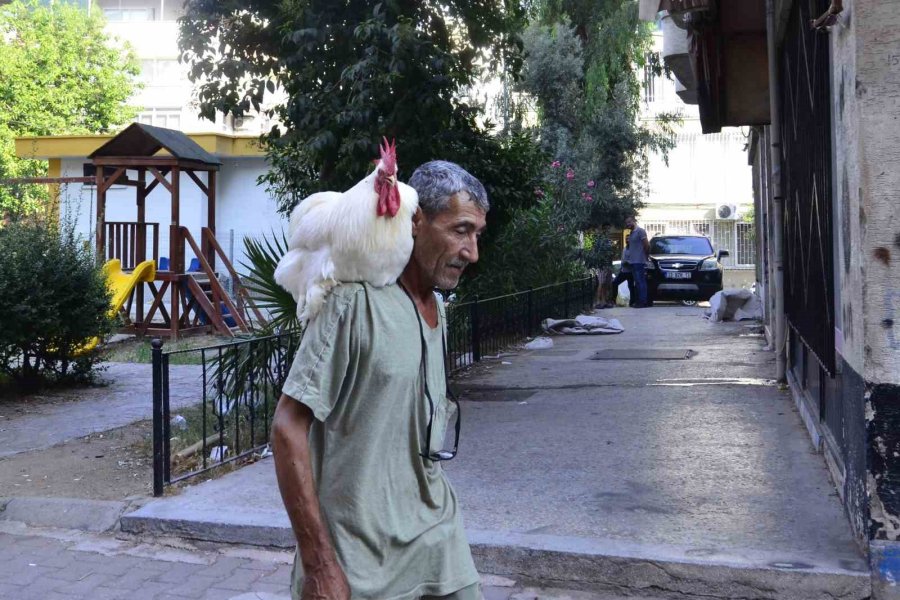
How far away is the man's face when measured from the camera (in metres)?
2.58

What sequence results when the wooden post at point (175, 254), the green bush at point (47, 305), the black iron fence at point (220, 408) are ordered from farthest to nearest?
the wooden post at point (175, 254) < the green bush at point (47, 305) < the black iron fence at point (220, 408)

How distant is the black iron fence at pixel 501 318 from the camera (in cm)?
1178

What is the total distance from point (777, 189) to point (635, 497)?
4975mm

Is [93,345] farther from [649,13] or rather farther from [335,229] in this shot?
[335,229]

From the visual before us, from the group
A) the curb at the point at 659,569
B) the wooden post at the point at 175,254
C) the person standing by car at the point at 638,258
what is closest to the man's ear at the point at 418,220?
the curb at the point at 659,569

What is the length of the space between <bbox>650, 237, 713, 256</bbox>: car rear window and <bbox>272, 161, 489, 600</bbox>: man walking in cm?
2059

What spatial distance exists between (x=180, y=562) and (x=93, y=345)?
6549 mm

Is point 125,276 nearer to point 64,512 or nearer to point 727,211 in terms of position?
point 64,512

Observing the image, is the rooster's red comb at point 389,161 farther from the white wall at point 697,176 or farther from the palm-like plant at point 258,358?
the white wall at point 697,176

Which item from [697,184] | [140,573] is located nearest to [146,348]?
[140,573]

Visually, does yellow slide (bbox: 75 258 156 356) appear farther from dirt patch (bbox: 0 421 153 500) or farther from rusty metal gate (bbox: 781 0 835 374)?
rusty metal gate (bbox: 781 0 835 374)

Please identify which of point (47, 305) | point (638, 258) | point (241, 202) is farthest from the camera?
point (241, 202)

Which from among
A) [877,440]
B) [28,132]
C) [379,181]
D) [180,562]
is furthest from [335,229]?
[28,132]

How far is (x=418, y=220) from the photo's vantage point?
2600 millimetres
